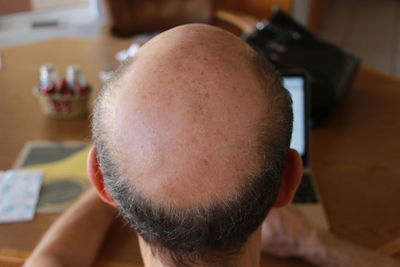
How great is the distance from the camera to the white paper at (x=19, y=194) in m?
0.79

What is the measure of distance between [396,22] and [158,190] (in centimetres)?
416

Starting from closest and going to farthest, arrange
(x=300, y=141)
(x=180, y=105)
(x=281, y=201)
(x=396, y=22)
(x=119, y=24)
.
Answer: (x=180, y=105), (x=281, y=201), (x=300, y=141), (x=119, y=24), (x=396, y=22)

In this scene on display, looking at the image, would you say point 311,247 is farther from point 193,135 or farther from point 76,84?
point 76,84

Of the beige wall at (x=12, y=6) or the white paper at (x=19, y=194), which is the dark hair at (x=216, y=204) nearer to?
the white paper at (x=19, y=194)

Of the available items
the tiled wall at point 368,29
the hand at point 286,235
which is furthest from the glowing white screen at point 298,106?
the tiled wall at point 368,29

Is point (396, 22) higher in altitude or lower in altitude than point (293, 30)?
lower

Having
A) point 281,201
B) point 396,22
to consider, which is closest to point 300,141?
point 281,201

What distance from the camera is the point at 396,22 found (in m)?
3.96

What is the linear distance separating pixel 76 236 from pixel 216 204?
393mm

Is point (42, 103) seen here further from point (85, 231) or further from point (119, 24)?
point (119, 24)

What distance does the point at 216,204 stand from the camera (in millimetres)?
412

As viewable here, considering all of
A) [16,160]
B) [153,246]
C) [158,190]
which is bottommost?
[16,160]

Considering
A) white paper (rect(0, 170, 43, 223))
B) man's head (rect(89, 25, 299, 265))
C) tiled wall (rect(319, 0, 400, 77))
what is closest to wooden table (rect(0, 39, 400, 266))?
white paper (rect(0, 170, 43, 223))

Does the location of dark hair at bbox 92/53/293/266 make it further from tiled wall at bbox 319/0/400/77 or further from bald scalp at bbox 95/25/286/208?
tiled wall at bbox 319/0/400/77
